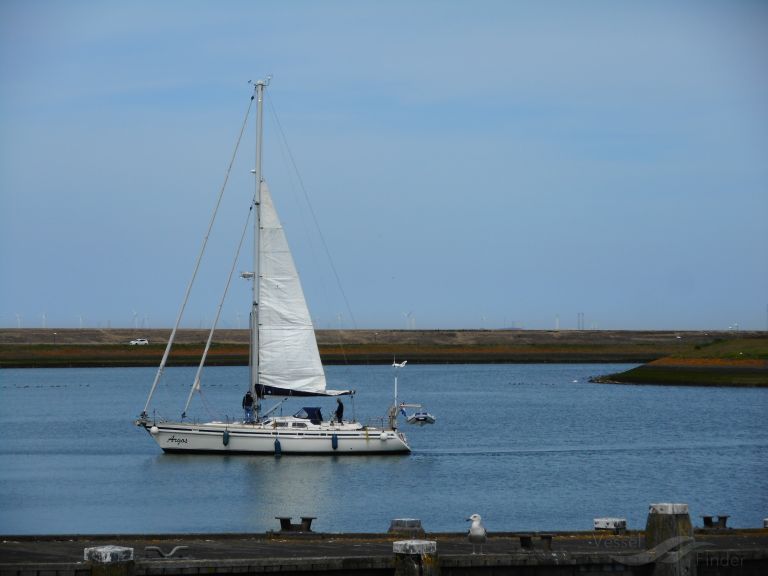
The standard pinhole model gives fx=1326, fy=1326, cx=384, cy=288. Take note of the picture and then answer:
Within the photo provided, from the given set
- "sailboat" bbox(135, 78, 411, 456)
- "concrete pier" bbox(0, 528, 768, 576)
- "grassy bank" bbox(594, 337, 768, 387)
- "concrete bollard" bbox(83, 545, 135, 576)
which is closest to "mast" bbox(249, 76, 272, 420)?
"sailboat" bbox(135, 78, 411, 456)

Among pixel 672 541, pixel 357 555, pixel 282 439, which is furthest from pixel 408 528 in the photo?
pixel 282 439

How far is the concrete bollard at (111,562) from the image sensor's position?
19844mm

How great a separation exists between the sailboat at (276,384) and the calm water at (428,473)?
0.67 metres

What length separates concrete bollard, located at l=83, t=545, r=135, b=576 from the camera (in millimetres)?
19844

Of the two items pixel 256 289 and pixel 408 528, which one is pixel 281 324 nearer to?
pixel 256 289

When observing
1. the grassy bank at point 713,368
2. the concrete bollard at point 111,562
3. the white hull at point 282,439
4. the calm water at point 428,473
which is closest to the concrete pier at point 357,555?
the concrete bollard at point 111,562

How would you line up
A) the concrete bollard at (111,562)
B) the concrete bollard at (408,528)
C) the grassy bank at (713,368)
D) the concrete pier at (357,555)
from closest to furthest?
the concrete bollard at (111,562), the concrete pier at (357,555), the concrete bollard at (408,528), the grassy bank at (713,368)

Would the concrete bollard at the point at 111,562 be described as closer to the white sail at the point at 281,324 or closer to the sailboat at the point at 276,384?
the sailboat at the point at 276,384

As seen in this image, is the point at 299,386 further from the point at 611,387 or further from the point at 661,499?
the point at 611,387

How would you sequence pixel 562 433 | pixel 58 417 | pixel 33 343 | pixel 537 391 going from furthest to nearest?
pixel 33 343, pixel 537 391, pixel 58 417, pixel 562 433

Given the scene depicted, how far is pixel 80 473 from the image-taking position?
5431 centimetres

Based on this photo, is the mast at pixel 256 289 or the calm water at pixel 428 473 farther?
the mast at pixel 256 289

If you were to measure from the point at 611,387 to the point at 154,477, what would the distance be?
73.3m

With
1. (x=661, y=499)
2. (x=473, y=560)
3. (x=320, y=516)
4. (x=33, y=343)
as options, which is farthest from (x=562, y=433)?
(x=33, y=343)
